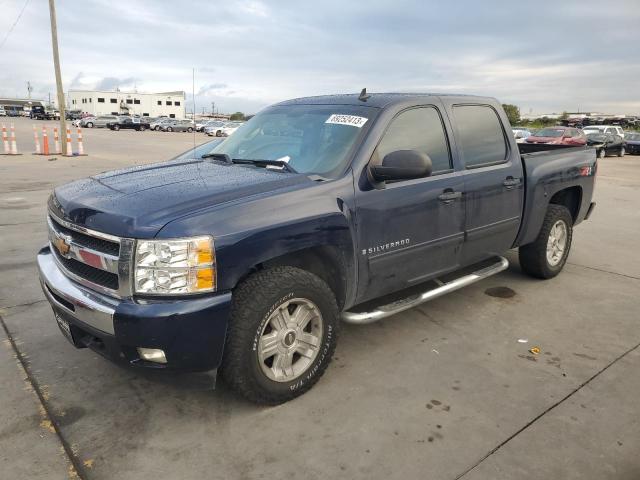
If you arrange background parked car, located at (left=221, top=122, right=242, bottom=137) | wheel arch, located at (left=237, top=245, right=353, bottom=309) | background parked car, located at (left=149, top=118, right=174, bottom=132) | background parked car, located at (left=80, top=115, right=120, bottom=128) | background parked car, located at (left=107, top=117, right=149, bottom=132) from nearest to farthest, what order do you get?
wheel arch, located at (left=237, top=245, right=353, bottom=309), background parked car, located at (left=221, top=122, right=242, bottom=137), background parked car, located at (left=107, top=117, right=149, bottom=132), background parked car, located at (left=149, top=118, right=174, bottom=132), background parked car, located at (left=80, top=115, right=120, bottom=128)

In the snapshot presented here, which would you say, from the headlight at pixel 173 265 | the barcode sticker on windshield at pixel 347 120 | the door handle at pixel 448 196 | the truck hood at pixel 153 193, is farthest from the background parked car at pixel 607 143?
the headlight at pixel 173 265

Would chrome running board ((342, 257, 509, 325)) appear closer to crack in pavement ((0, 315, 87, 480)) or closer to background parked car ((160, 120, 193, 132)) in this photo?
crack in pavement ((0, 315, 87, 480))

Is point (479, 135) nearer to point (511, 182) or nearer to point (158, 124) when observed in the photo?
point (511, 182)

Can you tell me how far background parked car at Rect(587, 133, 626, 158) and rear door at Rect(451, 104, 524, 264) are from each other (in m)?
25.4

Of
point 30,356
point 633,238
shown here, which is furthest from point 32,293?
point 633,238

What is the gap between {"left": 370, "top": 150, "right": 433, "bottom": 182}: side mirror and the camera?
3.12 meters

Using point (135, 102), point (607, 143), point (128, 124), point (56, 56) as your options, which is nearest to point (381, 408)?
point (56, 56)

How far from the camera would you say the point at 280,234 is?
109 inches

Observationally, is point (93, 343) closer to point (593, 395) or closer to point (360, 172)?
point (360, 172)

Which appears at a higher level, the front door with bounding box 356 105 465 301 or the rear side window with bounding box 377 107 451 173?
the rear side window with bounding box 377 107 451 173

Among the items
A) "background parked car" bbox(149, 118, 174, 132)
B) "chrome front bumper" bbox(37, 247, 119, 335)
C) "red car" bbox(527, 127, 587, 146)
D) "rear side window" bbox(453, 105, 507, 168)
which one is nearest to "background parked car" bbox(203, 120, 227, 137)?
"background parked car" bbox(149, 118, 174, 132)

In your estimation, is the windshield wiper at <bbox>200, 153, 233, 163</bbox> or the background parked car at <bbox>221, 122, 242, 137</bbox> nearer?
the windshield wiper at <bbox>200, 153, 233, 163</bbox>

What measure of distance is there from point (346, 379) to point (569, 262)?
4.00 metres

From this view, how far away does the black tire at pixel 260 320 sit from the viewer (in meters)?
2.68
